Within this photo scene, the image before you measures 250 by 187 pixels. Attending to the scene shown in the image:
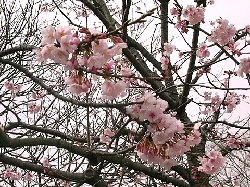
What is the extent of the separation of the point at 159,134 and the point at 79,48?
25.7 inches

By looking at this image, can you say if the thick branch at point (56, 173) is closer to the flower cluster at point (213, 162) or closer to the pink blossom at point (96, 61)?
the flower cluster at point (213, 162)

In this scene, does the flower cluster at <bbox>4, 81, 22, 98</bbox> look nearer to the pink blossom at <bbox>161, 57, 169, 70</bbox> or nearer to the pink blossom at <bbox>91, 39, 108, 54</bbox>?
the pink blossom at <bbox>161, 57, 169, 70</bbox>

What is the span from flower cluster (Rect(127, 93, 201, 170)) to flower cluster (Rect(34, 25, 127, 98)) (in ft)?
1.08

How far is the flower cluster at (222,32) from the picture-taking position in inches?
150

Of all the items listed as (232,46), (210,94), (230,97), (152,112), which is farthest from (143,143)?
(210,94)

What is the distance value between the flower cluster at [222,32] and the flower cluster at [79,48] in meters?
2.56

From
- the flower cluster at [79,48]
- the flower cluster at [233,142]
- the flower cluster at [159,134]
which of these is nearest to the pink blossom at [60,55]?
the flower cluster at [79,48]

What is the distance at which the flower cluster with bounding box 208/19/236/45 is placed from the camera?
3805mm

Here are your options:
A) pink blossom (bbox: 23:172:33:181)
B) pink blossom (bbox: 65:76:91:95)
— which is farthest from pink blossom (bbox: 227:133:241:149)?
pink blossom (bbox: 23:172:33:181)

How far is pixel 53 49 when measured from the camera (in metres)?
1.46

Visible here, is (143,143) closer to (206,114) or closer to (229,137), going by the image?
(229,137)

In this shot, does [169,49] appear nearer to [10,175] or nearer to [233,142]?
[233,142]

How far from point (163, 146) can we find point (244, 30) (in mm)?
2894

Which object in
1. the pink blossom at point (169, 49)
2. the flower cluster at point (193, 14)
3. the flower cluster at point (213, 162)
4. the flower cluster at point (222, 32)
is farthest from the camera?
the pink blossom at point (169, 49)
